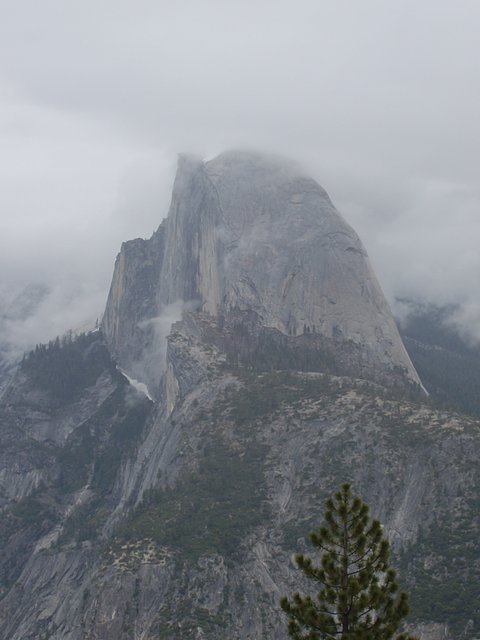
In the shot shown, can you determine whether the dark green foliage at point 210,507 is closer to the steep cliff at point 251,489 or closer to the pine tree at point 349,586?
the steep cliff at point 251,489

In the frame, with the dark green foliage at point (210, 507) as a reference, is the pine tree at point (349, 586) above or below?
below

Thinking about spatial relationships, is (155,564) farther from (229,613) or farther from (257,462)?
(257,462)

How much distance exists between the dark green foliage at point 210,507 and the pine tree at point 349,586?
258 ft

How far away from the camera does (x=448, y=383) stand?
19625 cm

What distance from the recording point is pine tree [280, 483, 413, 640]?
40.2 meters

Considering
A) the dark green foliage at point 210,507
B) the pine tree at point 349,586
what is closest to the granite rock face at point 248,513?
the dark green foliage at point 210,507

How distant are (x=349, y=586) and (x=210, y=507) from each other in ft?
297

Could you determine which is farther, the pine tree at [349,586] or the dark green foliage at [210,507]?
the dark green foliage at [210,507]

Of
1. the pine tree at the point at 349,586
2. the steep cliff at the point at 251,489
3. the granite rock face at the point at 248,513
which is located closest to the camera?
the pine tree at the point at 349,586

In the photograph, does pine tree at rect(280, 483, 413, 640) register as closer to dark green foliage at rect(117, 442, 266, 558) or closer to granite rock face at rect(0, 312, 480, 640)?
granite rock face at rect(0, 312, 480, 640)

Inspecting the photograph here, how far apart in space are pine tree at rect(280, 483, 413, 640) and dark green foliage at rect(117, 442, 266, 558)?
7877 cm

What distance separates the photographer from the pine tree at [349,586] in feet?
132

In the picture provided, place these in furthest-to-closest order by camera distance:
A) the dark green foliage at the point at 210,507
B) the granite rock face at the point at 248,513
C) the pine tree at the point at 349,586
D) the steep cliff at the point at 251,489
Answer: the dark green foliage at the point at 210,507
the steep cliff at the point at 251,489
the granite rock face at the point at 248,513
the pine tree at the point at 349,586

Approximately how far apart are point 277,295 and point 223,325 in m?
16.0
